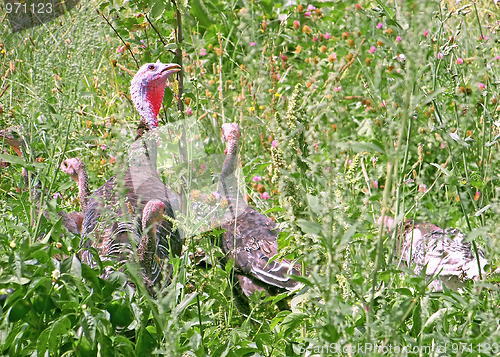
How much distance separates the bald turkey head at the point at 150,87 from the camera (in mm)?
2549

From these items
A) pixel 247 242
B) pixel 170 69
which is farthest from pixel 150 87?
pixel 247 242

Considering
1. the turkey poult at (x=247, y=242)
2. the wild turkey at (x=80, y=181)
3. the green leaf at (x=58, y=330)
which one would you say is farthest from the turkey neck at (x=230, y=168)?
the green leaf at (x=58, y=330)

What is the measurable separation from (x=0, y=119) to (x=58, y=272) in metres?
1.63

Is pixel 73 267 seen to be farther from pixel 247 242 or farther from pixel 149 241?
pixel 247 242

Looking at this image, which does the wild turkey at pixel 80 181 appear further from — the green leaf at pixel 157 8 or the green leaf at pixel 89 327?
the green leaf at pixel 89 327

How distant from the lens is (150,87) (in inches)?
103

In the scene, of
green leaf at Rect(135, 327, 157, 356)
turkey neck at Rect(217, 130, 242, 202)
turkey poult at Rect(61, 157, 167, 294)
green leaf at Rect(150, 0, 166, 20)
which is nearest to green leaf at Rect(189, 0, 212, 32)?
green leaf at Rect(150, 0, 166, 20)

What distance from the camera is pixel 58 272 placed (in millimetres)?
1427

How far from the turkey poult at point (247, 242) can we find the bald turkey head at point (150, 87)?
1.20ft

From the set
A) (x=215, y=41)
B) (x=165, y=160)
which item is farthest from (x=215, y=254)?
(x=215, y=41)

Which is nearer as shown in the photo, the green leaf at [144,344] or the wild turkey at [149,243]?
the green leaf at [144,344]

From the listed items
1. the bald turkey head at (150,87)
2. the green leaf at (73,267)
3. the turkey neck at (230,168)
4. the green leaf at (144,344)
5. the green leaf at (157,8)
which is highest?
the green leaf at (157,8)

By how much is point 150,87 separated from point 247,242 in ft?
2.85

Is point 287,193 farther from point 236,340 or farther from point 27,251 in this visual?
point 27,251
